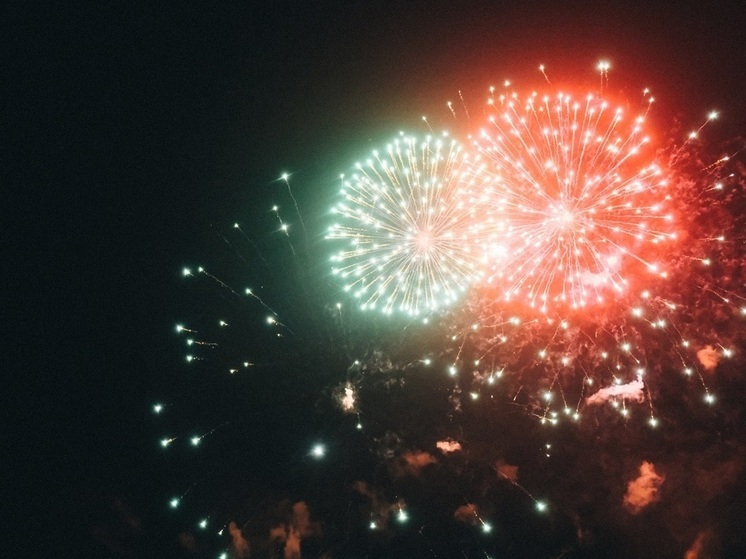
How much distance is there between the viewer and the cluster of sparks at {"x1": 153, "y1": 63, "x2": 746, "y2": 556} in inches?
266

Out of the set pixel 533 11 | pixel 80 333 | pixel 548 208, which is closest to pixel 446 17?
pixel 533 11

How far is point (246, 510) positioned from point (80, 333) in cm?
547

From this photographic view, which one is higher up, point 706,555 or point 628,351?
point 628,351

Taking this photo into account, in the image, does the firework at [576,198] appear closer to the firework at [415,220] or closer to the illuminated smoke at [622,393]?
the firework at [415,220]

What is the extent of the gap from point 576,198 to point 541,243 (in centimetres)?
92

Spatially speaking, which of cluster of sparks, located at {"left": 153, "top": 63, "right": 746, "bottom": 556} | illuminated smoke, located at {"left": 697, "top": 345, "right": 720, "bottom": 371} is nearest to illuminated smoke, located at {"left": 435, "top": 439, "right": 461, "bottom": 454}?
cluster of sparks, located at {"left": 153, "top": 63, "right": 746, "bottom": 556}

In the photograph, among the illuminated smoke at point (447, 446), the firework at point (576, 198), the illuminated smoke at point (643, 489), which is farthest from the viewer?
the illuminated smoke at point (447, 446)

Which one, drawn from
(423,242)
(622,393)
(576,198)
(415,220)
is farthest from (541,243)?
(622,393)

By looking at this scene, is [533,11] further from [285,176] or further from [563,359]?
[563,359]

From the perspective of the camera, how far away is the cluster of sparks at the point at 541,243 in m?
6.75

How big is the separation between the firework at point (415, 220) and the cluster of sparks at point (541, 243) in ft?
0.08

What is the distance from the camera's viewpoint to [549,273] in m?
7.10

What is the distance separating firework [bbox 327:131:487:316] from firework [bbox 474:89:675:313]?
0.48 meters

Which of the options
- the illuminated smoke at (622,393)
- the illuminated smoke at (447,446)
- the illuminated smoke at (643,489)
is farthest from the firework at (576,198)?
the illuminated smoke at (447,446)
